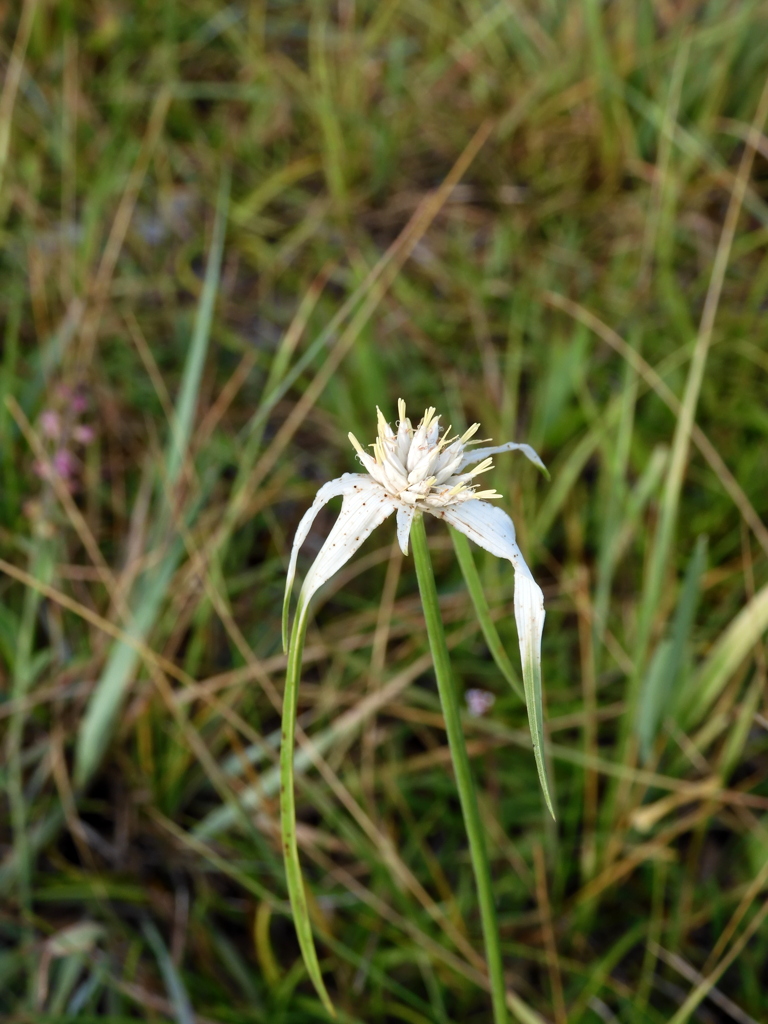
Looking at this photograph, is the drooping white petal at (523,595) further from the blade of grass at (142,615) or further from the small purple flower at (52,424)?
the small purple flower at (52,424)

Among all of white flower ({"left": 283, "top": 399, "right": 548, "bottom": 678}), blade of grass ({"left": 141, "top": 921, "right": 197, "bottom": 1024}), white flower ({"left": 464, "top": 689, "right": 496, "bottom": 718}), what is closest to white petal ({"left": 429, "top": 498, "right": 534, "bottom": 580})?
white flower ({"left": 283, "top": 399, "right": 548, "bottom": 678})

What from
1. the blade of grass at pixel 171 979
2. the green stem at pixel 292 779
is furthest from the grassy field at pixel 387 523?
the green stem at pixel 292 779

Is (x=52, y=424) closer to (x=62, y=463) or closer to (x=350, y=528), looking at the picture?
(x=62, y=463)

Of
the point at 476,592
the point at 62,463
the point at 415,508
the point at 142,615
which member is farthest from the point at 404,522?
the point at 62,463

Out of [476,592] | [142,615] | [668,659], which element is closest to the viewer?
[476,592]

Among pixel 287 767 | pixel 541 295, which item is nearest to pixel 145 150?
pixel 541 295

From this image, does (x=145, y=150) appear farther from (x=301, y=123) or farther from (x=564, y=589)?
(x=564, y=589)
